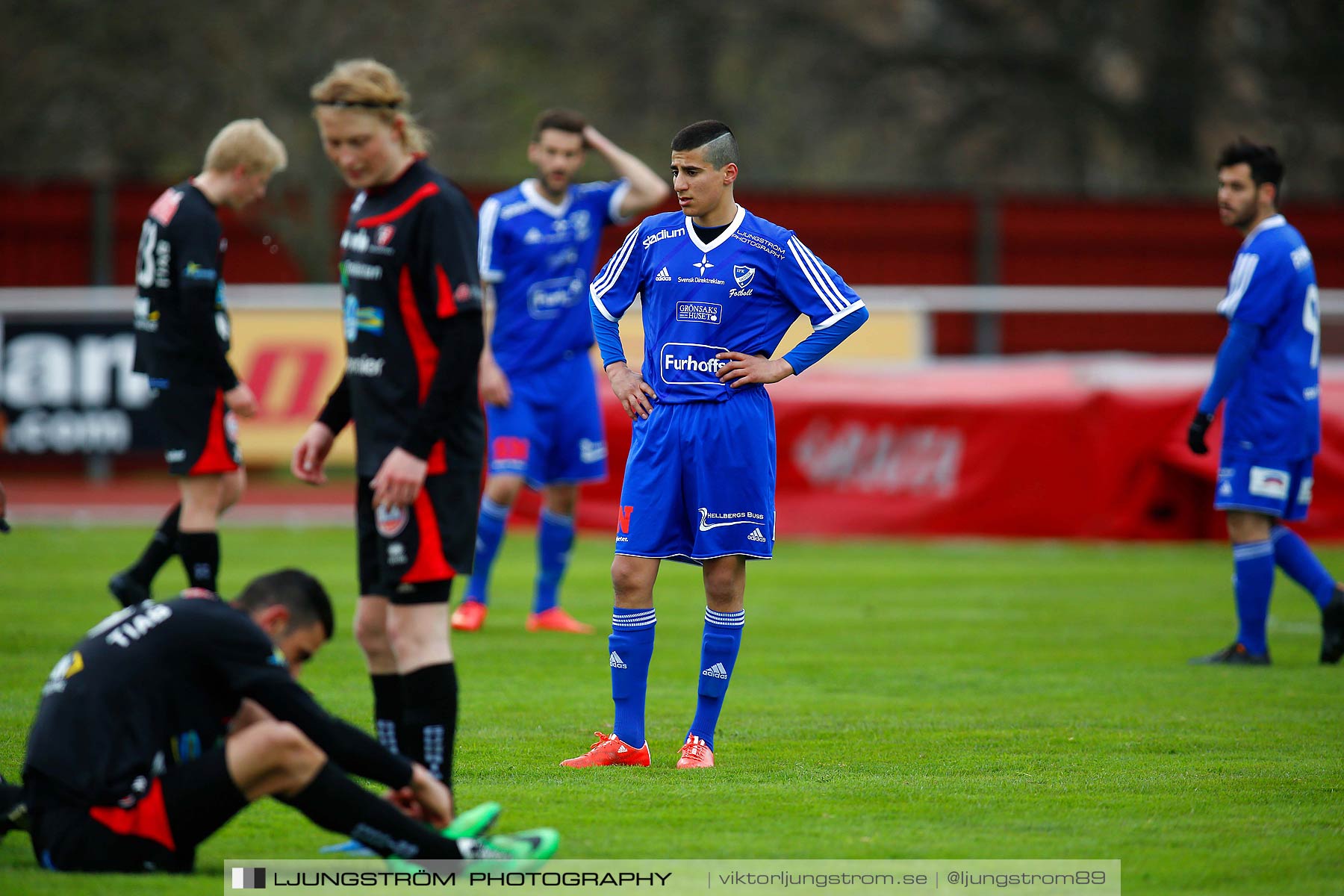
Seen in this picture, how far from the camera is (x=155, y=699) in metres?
4.34

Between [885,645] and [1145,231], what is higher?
[1145,231]

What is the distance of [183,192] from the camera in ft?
25.9

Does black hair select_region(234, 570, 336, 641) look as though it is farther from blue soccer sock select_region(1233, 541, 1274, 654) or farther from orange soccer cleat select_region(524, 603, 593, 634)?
blue soccer sock select_region(1233, 541, 1274, 654)

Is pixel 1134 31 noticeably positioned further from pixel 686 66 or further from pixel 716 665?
pixel 716 665

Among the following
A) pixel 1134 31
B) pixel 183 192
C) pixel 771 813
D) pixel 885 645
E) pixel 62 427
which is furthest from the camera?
pixel 1134 31

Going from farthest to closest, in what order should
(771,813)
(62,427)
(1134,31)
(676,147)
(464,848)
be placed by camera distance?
(1134,31) < (62,427) < (676,147) < (771,813) < (464,848)

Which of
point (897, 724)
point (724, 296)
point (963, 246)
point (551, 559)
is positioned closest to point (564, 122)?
point (551, 559)

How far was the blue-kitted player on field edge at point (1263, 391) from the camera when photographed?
8531 mm

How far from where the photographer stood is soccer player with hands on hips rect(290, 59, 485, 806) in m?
4.92

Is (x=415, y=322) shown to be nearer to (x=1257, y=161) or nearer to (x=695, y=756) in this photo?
(x=695, y=756)

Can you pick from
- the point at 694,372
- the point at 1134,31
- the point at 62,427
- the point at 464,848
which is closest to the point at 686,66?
the point at 1134,31

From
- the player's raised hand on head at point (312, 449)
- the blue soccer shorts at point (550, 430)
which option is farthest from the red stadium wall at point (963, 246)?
the player's raised hand on head at point (312, 449)

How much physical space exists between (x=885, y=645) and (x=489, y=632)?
2273mm

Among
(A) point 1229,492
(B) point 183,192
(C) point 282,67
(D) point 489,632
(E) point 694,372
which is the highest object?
(C) point 282,67
